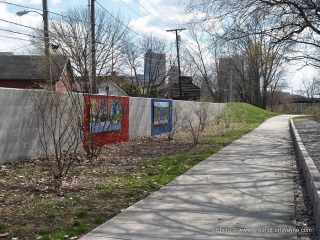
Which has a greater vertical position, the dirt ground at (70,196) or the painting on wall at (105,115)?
the painting on wall at (105,115)

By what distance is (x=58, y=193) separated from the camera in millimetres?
6805

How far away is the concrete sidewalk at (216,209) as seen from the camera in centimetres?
498

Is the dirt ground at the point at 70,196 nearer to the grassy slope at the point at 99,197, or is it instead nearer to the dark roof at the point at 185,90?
the grassy slope at the point at 99,197

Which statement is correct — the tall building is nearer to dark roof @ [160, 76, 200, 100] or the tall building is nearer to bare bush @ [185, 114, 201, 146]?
dark roof @ [160, 76, 200, 100]

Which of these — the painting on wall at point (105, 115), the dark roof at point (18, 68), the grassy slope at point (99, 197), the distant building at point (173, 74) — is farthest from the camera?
the distant building at point (173, 74)

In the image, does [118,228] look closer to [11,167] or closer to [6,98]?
[11,167]

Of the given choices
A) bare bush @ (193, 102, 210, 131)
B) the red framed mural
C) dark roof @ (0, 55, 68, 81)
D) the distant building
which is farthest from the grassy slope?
the distant building

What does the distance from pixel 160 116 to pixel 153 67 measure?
2773 cm

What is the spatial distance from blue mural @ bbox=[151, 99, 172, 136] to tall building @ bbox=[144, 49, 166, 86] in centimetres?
2420

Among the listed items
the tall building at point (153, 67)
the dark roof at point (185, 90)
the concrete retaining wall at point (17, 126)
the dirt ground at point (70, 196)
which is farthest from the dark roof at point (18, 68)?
the dark roof at point (185, 90)

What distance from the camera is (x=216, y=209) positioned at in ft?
19.8

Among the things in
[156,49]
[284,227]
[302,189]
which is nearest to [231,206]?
[284,227]

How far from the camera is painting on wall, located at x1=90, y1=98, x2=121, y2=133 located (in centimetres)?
1158

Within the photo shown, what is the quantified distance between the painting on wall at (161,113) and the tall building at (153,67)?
24.3 metres
